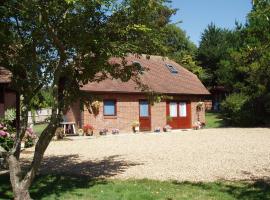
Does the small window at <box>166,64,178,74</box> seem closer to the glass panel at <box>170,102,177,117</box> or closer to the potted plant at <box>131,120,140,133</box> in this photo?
the glass panel at <box>170,102,177,117</box>

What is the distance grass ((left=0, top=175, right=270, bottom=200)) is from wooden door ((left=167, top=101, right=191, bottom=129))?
22081 millimetres

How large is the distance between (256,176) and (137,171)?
10.2 feet

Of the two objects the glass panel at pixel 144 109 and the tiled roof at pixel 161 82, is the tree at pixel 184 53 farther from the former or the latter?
the glass panel at pixel 144 109

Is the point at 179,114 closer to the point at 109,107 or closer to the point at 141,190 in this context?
the point at 109,107

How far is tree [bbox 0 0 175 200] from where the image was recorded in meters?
8.52

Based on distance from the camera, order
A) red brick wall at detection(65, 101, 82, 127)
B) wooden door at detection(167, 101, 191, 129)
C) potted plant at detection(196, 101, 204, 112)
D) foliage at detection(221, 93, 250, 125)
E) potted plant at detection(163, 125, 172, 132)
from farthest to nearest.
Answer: potted plant at detection(196, 101, 204, 112), wooden door at detection(167, 101, 191, 129), foliage at detection(221, 93, 250, 125), potted plant at detection(163, 125, 172, 132), red brick wall at detection(65, 101, 82, 127)

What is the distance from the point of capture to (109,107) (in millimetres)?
29453

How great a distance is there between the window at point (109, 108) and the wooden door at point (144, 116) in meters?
2.23

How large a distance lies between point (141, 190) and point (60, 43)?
3.45 m

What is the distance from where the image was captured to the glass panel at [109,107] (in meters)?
29.3

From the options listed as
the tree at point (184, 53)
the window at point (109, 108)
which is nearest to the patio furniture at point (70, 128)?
the window at point (109, 108)

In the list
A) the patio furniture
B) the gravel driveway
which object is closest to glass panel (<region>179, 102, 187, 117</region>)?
the patio furniture

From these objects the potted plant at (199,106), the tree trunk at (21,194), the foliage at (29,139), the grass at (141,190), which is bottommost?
the grass at (141,190)

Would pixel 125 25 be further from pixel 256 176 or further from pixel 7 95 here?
pixel 7 95
